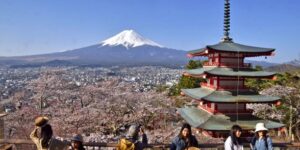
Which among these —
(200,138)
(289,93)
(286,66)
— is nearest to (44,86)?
(200,138)

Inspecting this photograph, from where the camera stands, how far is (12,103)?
79.5 ft

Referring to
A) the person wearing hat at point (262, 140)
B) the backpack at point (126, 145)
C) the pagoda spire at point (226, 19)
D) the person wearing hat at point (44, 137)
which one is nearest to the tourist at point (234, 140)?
the person wearing hat at point (262, 140)

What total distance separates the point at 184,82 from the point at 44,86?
14063 mm

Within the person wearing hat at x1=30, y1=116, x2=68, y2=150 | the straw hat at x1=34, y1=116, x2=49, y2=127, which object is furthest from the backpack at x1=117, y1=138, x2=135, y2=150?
the straw hat at x1=34, y1=116, x2=49, y2=127

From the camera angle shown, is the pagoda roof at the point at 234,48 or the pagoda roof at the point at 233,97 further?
the pagoda roof at the point at 234,48

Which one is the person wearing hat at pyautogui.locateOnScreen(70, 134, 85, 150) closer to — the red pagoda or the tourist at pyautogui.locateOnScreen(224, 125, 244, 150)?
the tourist at pyautogui.locateOnScreen(224, 125, 244, 150)

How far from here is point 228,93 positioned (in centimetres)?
1370

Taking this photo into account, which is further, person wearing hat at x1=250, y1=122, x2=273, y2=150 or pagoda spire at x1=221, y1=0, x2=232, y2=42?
pagoda spire at x1=221, y1=0, x2=232, y2=42

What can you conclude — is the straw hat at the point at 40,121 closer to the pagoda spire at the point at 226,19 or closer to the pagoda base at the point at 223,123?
the pagoda base at the point at 223,123

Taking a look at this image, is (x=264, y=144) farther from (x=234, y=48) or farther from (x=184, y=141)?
(x=234, y=48)

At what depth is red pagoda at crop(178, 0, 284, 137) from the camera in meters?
13.2

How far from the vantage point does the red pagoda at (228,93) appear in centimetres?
1320

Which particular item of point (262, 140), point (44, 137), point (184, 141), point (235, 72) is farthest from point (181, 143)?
point (235, 72)

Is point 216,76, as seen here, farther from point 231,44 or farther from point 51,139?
point 51,139
